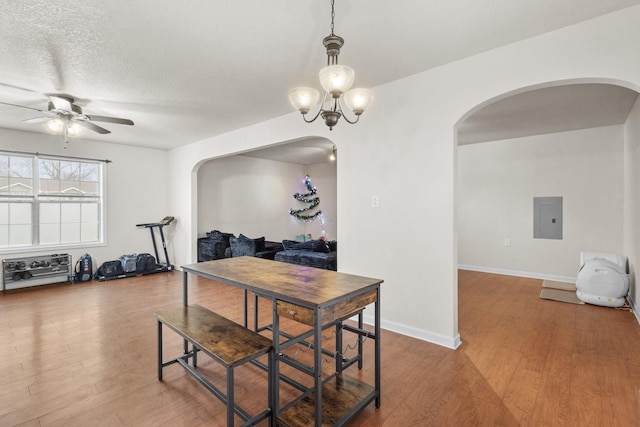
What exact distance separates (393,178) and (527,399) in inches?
80.6

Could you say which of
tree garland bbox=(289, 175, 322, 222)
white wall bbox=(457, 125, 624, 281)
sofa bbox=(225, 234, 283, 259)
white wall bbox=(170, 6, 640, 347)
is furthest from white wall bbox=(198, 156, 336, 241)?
white wall bbox=(170, 6, 640, 347)

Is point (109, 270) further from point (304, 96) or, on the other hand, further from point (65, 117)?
point (304, 96)

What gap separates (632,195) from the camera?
4.14 meters

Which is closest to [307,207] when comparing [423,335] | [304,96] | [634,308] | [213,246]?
[213,246]

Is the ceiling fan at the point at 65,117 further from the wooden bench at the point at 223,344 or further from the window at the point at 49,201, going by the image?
the wooden bench at the point at 223,344

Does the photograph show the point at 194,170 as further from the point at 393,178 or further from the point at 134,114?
the point at 393,178

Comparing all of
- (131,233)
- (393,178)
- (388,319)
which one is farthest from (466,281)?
(131,233)

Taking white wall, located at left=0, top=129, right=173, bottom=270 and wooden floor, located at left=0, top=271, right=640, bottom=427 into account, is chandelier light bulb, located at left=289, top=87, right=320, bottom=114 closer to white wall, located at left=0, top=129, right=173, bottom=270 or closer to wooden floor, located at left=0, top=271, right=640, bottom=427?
wooden floor, located at left=0, top=271, right=640, bottom=427

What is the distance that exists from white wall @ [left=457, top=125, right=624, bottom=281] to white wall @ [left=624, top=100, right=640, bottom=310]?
282mm

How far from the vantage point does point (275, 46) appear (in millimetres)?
2521

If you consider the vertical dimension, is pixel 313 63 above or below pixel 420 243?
above

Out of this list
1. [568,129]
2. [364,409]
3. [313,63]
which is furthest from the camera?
[568,129]

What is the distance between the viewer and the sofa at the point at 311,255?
185 inches

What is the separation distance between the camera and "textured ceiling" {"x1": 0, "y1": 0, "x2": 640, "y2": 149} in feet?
6.70
